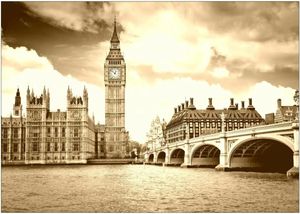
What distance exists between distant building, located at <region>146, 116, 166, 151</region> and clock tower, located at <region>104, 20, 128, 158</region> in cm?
717

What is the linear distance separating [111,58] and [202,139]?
4766 cm

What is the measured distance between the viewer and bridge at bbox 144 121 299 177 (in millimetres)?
28812

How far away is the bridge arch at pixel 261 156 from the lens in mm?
38016

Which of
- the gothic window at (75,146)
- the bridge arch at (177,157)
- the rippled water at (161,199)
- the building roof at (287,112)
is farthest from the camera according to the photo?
the gothic window at (75,146)

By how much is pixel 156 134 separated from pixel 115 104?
38.7 feet

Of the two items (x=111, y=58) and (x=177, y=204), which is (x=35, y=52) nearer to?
(x=177, y=204)

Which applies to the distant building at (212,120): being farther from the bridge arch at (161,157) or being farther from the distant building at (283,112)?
the distant building at (283,112)

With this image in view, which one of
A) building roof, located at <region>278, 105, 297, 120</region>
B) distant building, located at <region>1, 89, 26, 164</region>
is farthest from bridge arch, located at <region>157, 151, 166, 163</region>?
building roof, located at <region>278, 105, 297, 120</region>

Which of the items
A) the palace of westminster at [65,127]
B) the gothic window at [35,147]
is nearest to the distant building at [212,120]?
the palace of westminster at [65,127]

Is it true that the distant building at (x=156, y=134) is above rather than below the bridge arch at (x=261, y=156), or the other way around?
above

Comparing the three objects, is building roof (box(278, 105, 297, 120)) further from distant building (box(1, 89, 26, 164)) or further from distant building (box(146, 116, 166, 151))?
distant building (box(1, 89, 26, 164))

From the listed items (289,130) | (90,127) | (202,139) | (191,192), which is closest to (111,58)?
(90,127)

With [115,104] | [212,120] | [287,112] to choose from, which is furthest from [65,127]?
[287,112]

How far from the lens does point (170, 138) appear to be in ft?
272
